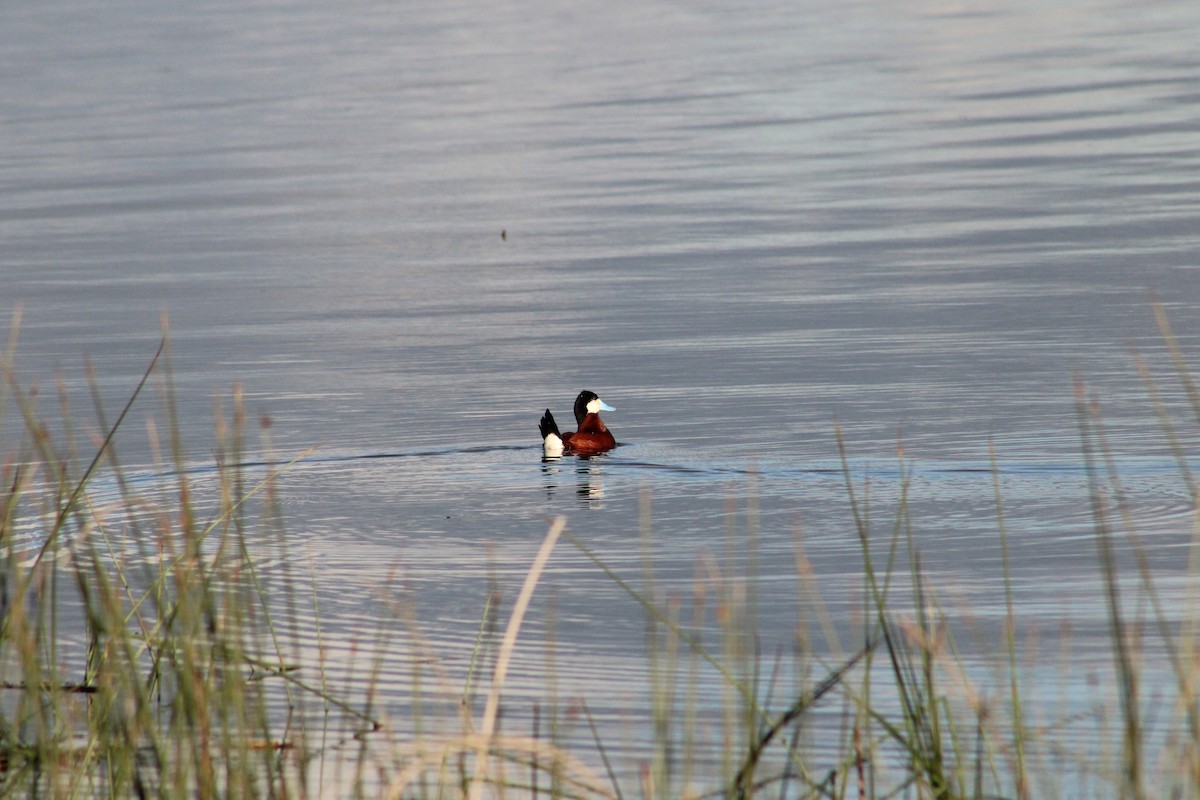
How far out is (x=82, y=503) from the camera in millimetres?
7406

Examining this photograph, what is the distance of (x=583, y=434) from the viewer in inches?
376

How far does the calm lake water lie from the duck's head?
205mm

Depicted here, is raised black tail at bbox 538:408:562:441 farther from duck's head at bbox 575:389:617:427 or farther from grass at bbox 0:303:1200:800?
grass at bbox 0:303:1200:800

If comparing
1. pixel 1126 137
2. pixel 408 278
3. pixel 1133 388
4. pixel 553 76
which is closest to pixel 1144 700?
pixel 1133 388

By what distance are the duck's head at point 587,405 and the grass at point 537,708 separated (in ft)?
10.2

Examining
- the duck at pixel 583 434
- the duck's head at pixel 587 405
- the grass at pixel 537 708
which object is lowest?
the grass at pixel 537 708

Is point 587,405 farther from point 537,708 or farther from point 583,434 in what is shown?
point 537,708

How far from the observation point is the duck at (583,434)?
30.8 ft

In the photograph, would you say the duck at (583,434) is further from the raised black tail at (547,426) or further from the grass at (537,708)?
the grass at (537,708)

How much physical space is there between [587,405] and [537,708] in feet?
18.8

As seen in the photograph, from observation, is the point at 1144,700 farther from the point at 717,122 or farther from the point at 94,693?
the point at 717,122

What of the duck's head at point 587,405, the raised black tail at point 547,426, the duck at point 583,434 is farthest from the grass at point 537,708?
the duck's head at point 587,405

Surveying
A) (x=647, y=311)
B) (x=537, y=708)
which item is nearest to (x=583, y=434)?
(x=647, y=311)

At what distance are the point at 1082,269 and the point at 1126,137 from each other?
261 inches
